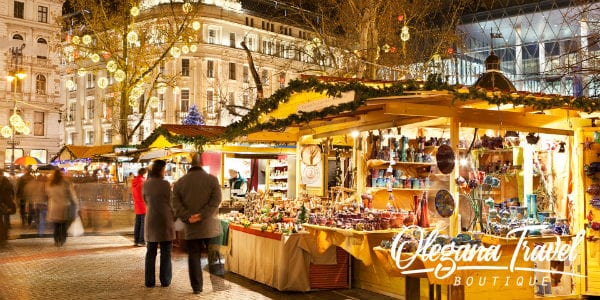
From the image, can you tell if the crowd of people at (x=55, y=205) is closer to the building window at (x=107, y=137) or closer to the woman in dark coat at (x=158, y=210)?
the woman in dark coat at (x=158, y=210)

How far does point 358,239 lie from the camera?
8.05 meters

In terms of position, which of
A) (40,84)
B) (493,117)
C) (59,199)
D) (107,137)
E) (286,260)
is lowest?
(286,260)

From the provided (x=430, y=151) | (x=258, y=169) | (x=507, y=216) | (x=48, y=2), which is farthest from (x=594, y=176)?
(x=48, y=2)

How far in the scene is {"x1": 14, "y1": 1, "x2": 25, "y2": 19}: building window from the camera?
4538 cm

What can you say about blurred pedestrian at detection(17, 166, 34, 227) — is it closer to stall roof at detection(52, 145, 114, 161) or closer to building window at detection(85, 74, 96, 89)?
stall roof at detection(52, 145, 114, 161)

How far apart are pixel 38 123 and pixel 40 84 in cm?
295

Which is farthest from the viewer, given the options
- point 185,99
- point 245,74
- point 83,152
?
point 245,74

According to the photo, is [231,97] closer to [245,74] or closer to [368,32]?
[245,74]

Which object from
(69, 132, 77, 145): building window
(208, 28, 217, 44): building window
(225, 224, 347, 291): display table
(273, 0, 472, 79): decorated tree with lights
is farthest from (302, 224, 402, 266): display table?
(69, 132, 77, 145): building window

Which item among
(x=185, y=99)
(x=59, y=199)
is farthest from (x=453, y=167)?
(x=185, y=99)

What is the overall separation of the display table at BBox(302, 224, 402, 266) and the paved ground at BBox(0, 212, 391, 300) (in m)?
0.84

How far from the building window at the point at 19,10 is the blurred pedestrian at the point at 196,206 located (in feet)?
140

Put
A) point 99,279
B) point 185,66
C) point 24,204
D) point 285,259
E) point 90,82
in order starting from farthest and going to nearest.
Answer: point 90,82
point 185,66
point 24,204
point 99,279
point 285,259

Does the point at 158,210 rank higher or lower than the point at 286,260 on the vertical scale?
higher
